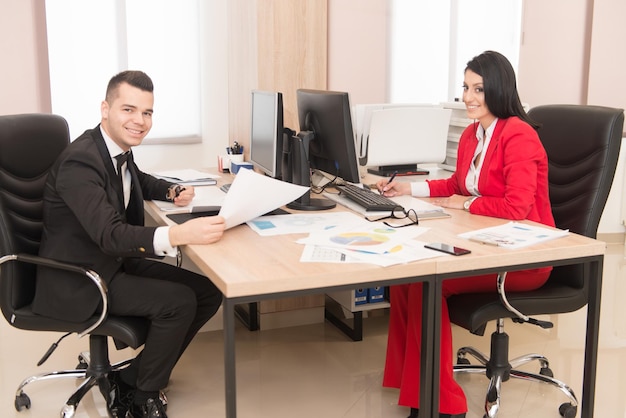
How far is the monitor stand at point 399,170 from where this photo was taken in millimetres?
3760

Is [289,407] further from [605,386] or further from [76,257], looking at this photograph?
[605,386]

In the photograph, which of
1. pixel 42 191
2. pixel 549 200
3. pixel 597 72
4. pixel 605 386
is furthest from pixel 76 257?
pixel 597 72

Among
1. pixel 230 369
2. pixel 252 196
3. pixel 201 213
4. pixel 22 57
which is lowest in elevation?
pixel 230 369

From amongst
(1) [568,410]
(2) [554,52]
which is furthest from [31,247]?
(2) [554,52]

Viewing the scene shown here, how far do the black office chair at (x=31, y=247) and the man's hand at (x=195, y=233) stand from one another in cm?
33

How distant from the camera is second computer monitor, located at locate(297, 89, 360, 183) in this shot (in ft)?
8.55

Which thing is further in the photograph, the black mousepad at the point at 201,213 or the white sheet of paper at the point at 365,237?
the black mousepad at the point at 201,213

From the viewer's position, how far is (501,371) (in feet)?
9.13

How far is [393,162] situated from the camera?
3.72m

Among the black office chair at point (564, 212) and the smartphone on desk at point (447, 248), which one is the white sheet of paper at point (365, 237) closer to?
the smartphone on desk at point (447, 248)

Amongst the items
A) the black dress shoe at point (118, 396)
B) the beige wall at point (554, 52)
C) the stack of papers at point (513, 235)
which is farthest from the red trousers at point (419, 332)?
the beige wall at point (554, 52)

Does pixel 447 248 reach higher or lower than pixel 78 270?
higher

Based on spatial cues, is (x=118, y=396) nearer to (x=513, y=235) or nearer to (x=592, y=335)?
(x=513, y=235)

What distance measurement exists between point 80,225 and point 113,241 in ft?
0.87
